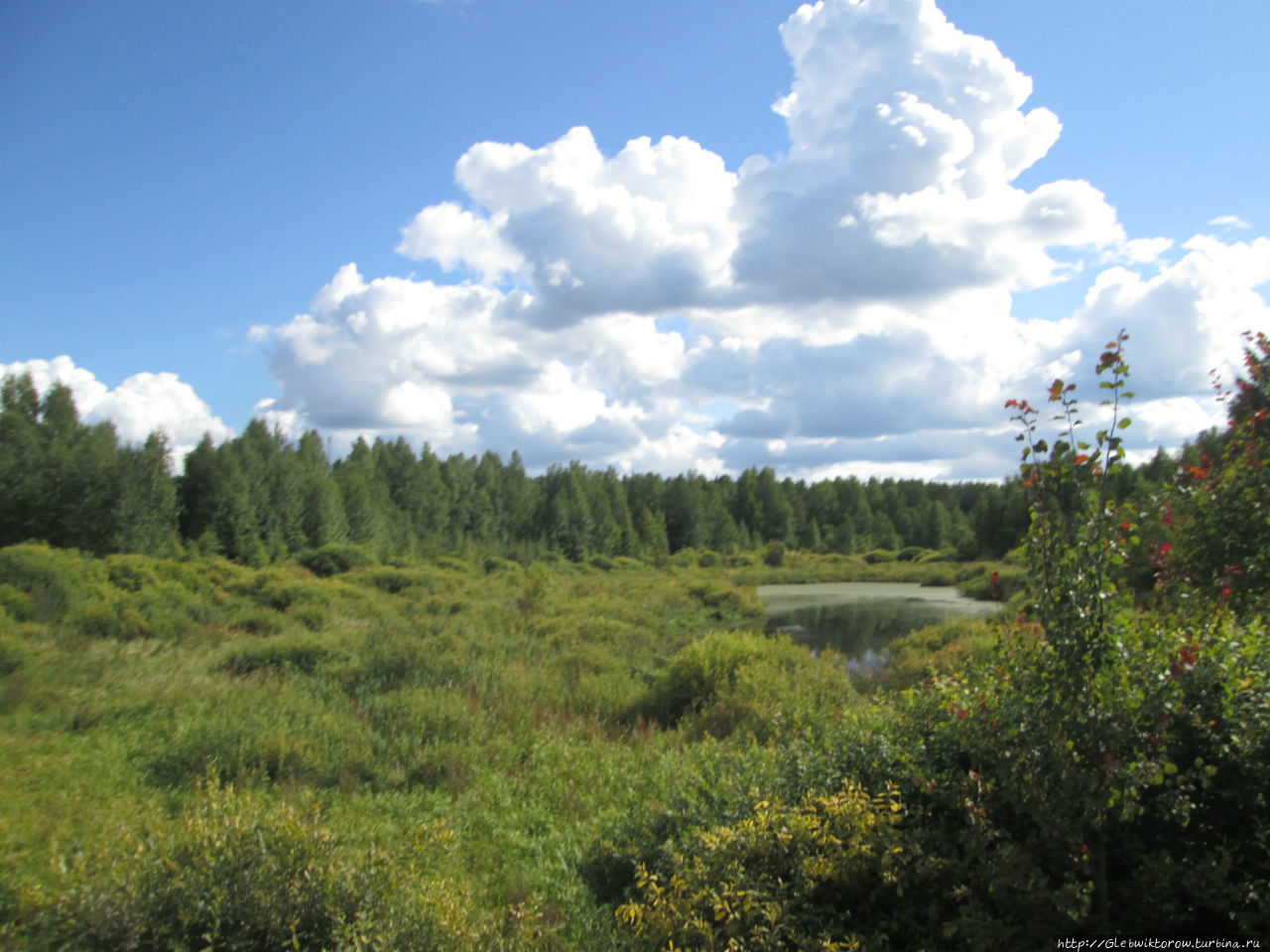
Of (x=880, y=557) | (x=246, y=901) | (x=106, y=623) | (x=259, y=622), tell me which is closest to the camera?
(x=246, y=901)

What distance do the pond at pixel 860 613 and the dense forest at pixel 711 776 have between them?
8262 mm

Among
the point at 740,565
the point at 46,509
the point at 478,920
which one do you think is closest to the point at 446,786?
the point at 478,920

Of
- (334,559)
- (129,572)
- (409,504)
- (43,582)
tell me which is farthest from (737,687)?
(409,504)

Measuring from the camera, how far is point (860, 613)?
3638 cm

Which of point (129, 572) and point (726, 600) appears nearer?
point (129, 572)

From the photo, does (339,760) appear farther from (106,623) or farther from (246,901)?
(106,623)

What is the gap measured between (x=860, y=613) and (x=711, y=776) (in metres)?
30.4

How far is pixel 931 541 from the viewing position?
85.6 metres

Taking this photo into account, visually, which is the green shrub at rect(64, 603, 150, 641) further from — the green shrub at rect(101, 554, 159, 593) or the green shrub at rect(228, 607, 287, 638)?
the green shrub at rect(101, 554, 159, 593)

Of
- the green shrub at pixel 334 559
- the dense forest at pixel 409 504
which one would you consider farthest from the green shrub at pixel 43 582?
the green shrub at pixel 334 559

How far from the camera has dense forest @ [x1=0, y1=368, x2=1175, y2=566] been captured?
33.8m

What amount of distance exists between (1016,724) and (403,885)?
4200 mm

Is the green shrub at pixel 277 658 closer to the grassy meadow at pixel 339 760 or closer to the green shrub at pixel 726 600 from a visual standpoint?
the grassy meadow at pixel 339 760

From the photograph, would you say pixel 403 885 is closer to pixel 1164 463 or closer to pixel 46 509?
pixel 46 509
